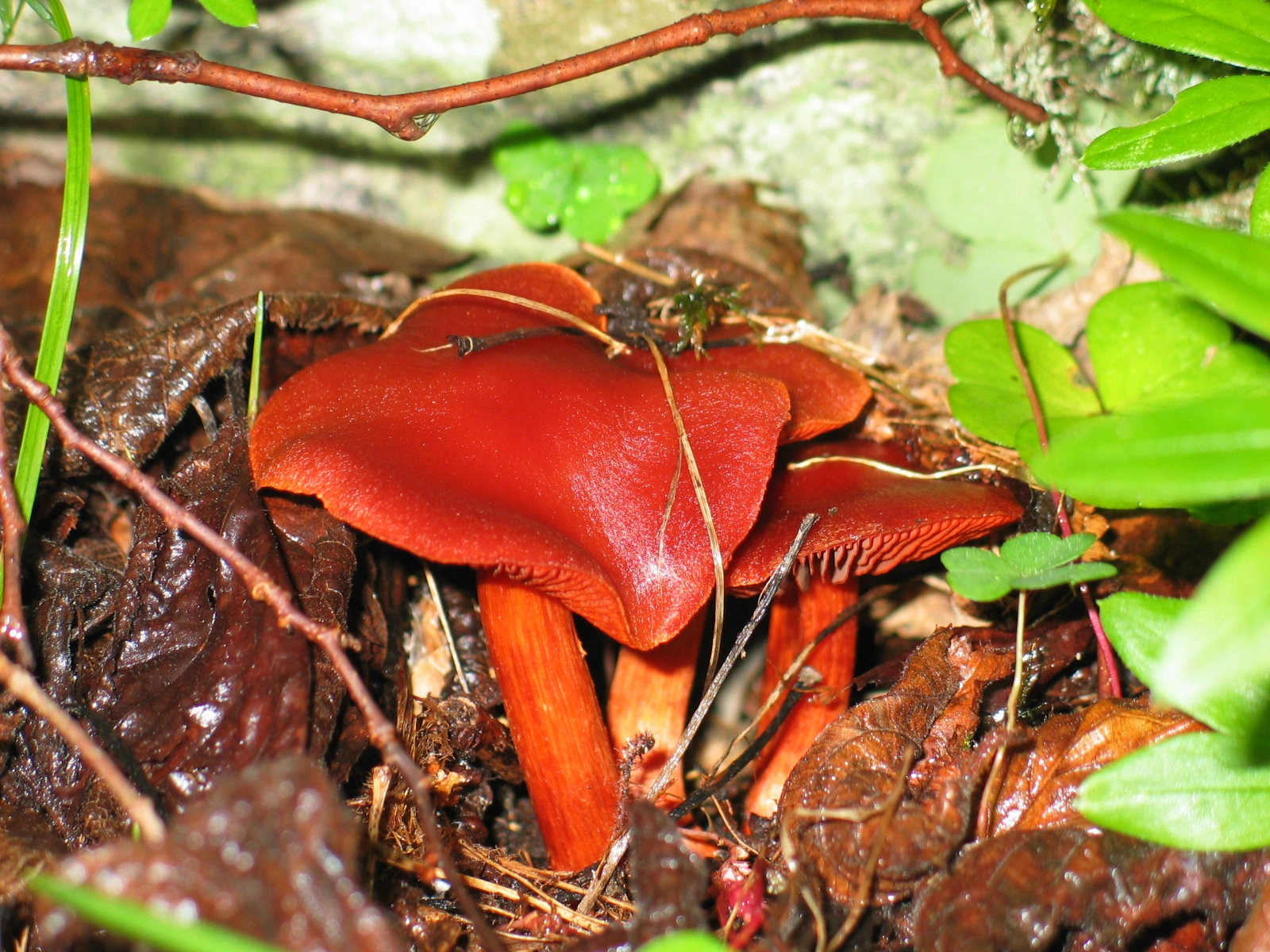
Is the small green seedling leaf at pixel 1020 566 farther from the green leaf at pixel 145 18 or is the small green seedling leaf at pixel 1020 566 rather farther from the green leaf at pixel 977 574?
the green leaf at pixel 145 18

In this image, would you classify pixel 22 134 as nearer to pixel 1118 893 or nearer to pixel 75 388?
pixel 75 388

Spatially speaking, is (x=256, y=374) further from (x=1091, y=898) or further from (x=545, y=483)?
(x=1091, y=898)

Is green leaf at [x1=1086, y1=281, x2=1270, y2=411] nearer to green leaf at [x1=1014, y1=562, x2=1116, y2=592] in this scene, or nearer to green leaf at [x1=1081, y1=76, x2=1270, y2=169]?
green leaf at [x1=1081, y1=76, x2=1270, y2=169]

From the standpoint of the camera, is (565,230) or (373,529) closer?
(373,529)

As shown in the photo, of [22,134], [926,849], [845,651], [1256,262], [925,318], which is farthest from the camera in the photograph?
[22,134]

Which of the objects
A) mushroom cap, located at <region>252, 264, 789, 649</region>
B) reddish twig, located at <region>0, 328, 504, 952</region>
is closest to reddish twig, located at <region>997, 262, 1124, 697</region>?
mushroom cap, located at <region>252, 264, 789, 649</region>

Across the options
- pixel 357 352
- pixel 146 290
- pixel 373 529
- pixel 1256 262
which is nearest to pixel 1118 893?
pixel 1256 262
